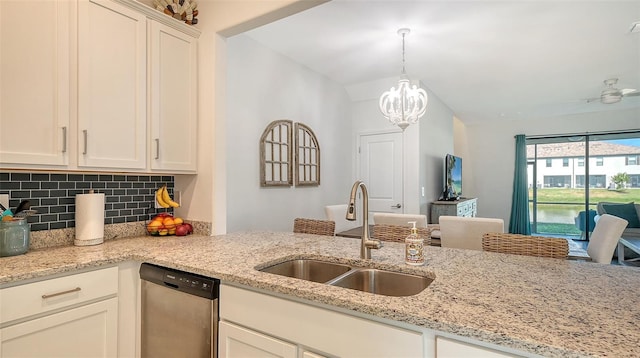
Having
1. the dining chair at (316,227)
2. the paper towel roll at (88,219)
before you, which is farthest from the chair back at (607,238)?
the paper towel roll at (88,219)

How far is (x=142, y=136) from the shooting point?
1926 millimetres

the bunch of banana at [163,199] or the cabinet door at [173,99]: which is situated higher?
the cabinet door at [173,99]

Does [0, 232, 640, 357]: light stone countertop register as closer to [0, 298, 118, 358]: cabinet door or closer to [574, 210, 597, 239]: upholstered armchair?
[0, 298, 118, 358]: cabinet door

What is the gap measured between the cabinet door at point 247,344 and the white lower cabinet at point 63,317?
24.7 inches

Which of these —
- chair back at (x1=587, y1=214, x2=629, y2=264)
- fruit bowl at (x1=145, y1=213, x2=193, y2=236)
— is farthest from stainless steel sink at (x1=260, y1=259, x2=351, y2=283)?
chair back at (x1=587, y1=214, x2=629, y2=264)

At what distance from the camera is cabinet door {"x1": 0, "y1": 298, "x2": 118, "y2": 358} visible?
49.6 inches

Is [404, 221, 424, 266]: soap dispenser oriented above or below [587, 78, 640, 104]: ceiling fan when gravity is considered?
below

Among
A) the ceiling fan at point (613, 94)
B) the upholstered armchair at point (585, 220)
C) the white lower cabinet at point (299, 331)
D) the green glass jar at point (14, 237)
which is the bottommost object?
the upholstered armchair at point (585, 220)

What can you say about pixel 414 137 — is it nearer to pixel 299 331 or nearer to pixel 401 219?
pixel 401 219

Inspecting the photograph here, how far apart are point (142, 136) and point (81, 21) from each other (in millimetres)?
636

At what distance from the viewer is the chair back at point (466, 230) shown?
2.39m

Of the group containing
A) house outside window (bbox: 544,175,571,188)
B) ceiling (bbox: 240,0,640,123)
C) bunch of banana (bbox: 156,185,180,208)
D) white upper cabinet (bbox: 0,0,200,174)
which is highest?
ceiling (bbox: 240,0,640,123)

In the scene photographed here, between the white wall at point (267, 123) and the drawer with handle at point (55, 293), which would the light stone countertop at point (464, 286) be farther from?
the white wall at point (267, 123)

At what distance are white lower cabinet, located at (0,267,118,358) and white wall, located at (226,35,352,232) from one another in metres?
1.22
